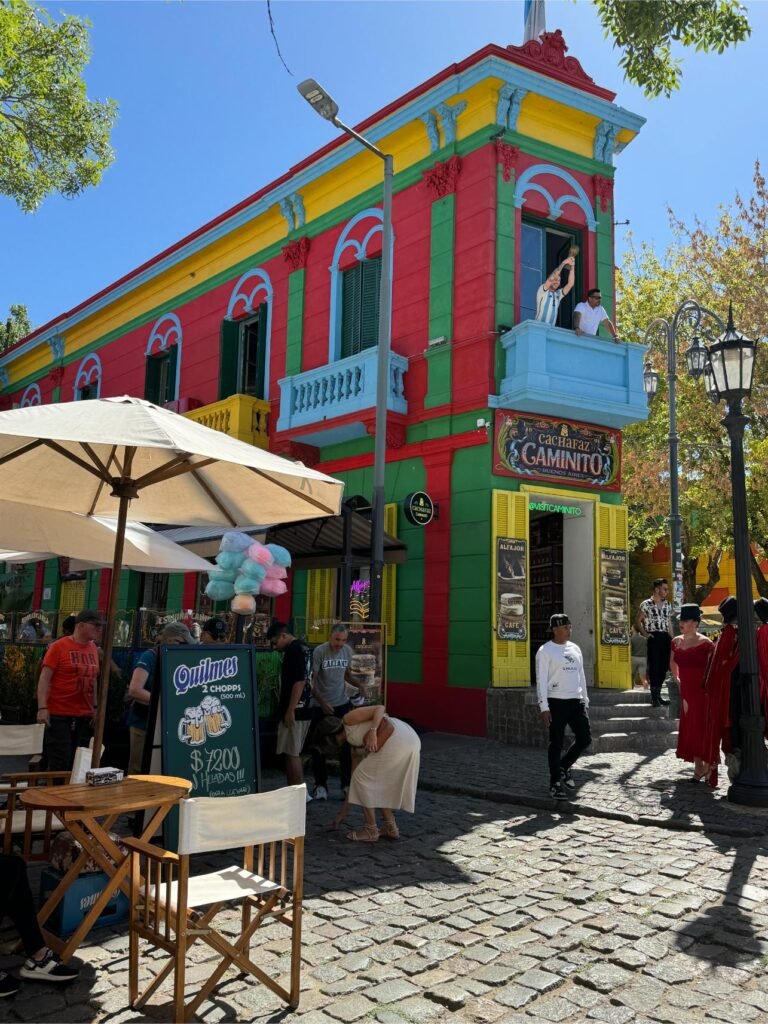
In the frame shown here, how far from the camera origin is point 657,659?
13289mm

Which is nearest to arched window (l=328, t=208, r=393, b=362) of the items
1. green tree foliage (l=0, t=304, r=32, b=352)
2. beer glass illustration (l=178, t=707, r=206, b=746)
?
beer glass illustration (l=178, t=707, r=206, b=746)

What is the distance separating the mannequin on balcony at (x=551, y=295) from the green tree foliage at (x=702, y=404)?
8.78 metres

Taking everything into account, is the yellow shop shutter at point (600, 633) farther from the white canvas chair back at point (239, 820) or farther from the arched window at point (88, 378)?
the arched window at point (88, 378)

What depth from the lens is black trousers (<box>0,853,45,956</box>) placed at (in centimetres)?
396

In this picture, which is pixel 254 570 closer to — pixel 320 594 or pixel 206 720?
pixel 320 594

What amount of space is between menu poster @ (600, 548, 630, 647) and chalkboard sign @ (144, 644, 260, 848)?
885cm

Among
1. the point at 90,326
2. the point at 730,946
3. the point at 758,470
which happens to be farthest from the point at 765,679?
the point at 90,326

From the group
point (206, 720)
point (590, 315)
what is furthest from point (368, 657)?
point (590, 315)

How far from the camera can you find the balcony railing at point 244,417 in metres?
17.0

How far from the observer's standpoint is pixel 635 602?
34.1 metres

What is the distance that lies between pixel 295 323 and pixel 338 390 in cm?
296

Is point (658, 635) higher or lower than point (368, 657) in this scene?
higher

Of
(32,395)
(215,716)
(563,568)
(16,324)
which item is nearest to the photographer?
(215,716)

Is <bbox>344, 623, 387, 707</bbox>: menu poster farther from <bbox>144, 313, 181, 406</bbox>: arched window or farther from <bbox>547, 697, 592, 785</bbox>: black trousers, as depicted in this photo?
<bbox>144, 313, 181, 406</bbox>: arched window
